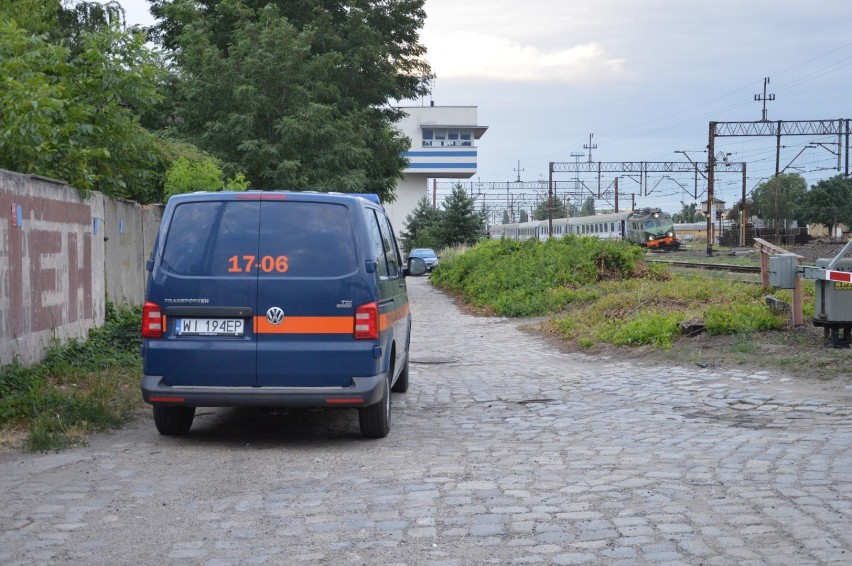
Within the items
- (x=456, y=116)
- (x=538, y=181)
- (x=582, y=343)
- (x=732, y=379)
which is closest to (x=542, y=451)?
(x=732, y=379)

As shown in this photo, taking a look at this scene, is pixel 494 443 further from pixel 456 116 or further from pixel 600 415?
pixel 456 116

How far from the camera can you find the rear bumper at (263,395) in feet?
24.4

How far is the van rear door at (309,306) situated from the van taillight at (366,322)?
4 cm

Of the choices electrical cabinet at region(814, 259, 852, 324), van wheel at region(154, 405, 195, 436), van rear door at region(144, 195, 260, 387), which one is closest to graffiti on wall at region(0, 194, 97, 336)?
van wheel at region(154, 405, 195, 436)

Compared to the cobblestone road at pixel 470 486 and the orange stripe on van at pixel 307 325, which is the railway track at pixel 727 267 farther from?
the orange stripe on van at pixel 307 325

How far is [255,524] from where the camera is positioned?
18.0 feet

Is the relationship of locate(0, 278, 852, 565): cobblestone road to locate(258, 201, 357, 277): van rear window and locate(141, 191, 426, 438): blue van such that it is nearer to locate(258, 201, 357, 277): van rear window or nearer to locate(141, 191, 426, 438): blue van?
locate(141, 191, 426, 438): blue van

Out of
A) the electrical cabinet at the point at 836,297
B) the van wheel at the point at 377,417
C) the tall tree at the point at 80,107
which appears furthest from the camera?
the electrical cabinet at the point at 836,297

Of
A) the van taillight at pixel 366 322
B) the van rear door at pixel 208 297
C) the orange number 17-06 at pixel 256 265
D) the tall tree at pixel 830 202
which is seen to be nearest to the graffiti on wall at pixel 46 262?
the van rear door at pixel 208 297

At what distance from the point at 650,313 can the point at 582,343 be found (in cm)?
123

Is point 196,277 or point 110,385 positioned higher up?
point 196,277

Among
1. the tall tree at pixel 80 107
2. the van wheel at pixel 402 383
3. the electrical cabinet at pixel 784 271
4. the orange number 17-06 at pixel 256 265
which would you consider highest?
the tall tree at pixel 80 107

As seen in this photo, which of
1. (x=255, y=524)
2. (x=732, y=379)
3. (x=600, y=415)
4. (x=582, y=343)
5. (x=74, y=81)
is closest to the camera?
(x=255, y=524)

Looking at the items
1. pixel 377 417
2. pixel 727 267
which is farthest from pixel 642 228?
pixel 377 417
